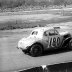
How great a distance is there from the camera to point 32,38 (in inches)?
452

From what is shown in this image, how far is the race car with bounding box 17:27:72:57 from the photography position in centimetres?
1107

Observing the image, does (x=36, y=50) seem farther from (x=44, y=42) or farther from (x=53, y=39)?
(x=53, y=39)

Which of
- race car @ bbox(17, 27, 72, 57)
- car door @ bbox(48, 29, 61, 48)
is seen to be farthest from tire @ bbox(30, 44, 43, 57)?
car door @ bbox(48, 29, 61, 48)

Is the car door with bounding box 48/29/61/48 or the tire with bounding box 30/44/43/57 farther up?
the car door with bounding box 48/29/61/48

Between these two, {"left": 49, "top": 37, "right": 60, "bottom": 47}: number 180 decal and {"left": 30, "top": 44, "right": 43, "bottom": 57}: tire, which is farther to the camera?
{"left": 49, "top": 37, "right": 60, "bottom": 47}: number 180 decal

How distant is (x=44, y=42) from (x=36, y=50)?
2.14 ft

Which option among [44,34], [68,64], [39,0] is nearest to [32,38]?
[44,34]

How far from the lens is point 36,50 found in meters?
11.1

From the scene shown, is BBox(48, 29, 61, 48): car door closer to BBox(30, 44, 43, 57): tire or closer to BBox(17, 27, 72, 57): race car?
BBox(17, 27, 72, 57): race car

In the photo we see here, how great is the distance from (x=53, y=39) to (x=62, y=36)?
0.71m

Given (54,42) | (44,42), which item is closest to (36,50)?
(44,42)

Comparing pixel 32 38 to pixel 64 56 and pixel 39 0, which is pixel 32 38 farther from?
pixel 39 0

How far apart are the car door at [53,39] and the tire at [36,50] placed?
2.07 feet

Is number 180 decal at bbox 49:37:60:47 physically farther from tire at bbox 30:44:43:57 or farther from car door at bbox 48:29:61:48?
tire at bbox 30:44:43:57
